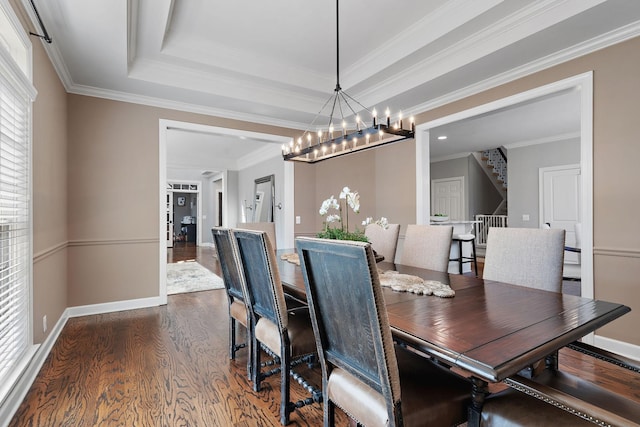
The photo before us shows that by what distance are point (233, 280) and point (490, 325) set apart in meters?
1.73

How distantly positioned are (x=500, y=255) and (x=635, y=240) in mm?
1297

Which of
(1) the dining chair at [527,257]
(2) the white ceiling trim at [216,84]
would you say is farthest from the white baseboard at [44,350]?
(1) the dining chair at [527,257]

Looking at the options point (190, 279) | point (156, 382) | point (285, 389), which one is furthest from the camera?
point (190, 279)

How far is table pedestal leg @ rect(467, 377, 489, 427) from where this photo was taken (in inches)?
44.1

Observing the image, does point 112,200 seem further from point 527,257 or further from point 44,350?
point 527,257

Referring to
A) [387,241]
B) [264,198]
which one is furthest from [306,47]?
[264,198]

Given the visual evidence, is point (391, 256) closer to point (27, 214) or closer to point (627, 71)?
point (627, 71)

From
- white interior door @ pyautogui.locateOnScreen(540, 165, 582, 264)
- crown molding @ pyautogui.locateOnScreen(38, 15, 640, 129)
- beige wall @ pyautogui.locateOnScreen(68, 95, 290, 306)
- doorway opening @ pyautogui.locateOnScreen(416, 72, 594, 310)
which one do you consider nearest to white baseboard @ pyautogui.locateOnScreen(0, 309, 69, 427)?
beige wall @ pyautogui.locateOnScreen(68, 95, 290, 306)

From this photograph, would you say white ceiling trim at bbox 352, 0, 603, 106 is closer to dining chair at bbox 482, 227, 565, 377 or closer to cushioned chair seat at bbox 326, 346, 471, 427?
dining chair at bbox 482, 227, 565, 377

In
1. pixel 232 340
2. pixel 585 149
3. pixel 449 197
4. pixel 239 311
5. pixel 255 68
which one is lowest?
pixel 232 340

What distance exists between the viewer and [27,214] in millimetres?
2211

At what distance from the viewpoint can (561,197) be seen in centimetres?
638

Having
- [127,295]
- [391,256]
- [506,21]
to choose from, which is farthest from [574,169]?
[127,295]

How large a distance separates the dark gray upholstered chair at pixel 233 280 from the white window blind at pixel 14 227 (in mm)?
1171
